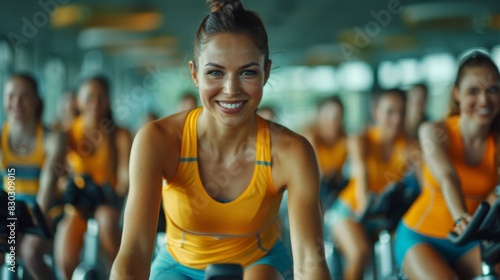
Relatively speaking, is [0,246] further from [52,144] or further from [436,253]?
[436,253]

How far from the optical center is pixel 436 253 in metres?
2.00

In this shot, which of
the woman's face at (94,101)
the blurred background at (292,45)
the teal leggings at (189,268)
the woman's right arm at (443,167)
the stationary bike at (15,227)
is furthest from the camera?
the blurred background at (292,45)

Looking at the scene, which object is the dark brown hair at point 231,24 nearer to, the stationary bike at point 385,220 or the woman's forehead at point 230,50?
the woman's forehead at point 230,50

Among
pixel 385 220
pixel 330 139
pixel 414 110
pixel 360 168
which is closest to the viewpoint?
pixel 385 220

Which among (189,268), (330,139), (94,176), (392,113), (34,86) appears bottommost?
(189,268)

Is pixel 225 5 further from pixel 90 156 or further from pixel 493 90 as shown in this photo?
pixel 90 156

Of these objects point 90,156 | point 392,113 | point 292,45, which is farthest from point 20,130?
point 292,45

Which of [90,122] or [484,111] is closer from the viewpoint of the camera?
[484,111]

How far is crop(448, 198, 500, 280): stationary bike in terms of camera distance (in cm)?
166

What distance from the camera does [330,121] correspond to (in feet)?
15.1

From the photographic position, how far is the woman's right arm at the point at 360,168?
3.43 meters

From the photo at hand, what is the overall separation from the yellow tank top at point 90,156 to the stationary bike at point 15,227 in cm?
126

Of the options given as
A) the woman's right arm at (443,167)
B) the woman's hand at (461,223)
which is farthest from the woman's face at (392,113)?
the woman's hand at (461,223)

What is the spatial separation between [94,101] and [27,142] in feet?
2.00
